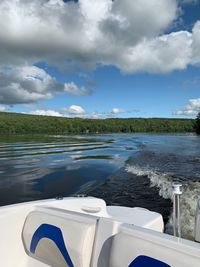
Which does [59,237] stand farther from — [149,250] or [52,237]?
[149,250]

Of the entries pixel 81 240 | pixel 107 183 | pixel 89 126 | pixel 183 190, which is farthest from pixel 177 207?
pixel 89 126

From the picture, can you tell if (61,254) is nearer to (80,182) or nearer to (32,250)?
(32,250)

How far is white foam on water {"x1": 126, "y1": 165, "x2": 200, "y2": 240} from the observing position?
18.4 ft

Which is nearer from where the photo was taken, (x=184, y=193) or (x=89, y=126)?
(x=184, y=193)

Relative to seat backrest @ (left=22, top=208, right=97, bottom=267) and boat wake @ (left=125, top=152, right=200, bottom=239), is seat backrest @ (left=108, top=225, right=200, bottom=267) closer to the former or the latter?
seat backrest @ (left=22, top=208, right=97, bottom=267)

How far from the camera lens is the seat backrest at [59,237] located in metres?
2.28

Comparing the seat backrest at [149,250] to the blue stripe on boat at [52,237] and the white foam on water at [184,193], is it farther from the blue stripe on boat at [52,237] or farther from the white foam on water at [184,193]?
the white foam on water at [184,193]

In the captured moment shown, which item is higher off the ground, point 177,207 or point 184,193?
point 177,207

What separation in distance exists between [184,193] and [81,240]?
607cm

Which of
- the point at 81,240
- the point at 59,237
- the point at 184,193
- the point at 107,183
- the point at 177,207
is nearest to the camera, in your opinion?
the point at 81,240

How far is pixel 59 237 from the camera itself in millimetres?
2455

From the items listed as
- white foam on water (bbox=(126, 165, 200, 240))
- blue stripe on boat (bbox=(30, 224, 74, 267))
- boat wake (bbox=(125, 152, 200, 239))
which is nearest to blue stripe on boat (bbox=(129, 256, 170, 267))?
blue stripe on boat (bbox=(30, 224, 74, 267))

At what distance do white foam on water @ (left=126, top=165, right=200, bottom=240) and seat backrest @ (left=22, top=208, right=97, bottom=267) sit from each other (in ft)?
9.90

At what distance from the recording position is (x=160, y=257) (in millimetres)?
1780
